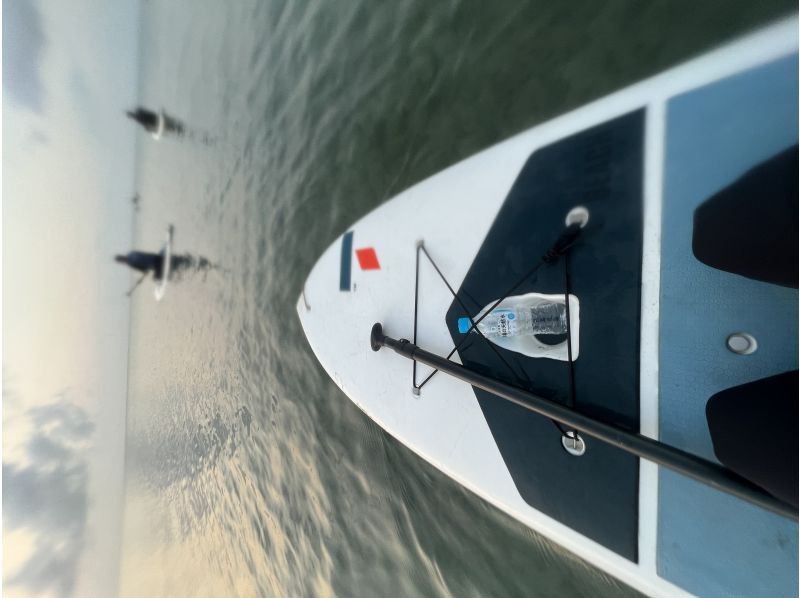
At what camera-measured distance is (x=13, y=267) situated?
17.8ft

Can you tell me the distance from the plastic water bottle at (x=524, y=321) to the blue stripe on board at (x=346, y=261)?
0.97 m

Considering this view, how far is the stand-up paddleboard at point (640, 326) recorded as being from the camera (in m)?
1.00

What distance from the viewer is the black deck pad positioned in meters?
1.38

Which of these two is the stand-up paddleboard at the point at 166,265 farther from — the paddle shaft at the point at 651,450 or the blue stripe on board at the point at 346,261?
the paddle shaft at the point at 651,450

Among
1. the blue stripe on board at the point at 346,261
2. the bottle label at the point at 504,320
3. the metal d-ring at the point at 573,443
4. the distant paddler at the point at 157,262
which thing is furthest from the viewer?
the distant paddler at the point at 157,262

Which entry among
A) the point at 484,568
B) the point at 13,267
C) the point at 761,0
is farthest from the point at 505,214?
the point at 13,267

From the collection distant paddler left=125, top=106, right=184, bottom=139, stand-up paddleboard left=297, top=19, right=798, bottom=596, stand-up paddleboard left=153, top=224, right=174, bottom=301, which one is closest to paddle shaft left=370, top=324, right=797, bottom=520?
stand-up paddleboard left=297, top=19, right=798, bottom=596

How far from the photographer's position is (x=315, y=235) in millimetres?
2998

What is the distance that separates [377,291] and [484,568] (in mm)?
1482

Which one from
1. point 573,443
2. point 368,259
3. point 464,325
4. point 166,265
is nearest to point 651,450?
point 573,443

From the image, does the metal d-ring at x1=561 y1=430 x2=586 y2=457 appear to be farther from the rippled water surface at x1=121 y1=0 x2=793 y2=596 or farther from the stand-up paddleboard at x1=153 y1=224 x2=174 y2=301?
the stand-up paddleboard at x1=153 y1=224 x2=174 y2=301

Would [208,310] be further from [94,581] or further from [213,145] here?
[94,581]

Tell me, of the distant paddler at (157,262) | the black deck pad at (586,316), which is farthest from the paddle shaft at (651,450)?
the distant paddler at (157,262)

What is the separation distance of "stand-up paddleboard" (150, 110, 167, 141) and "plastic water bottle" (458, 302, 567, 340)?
20.7 ft
